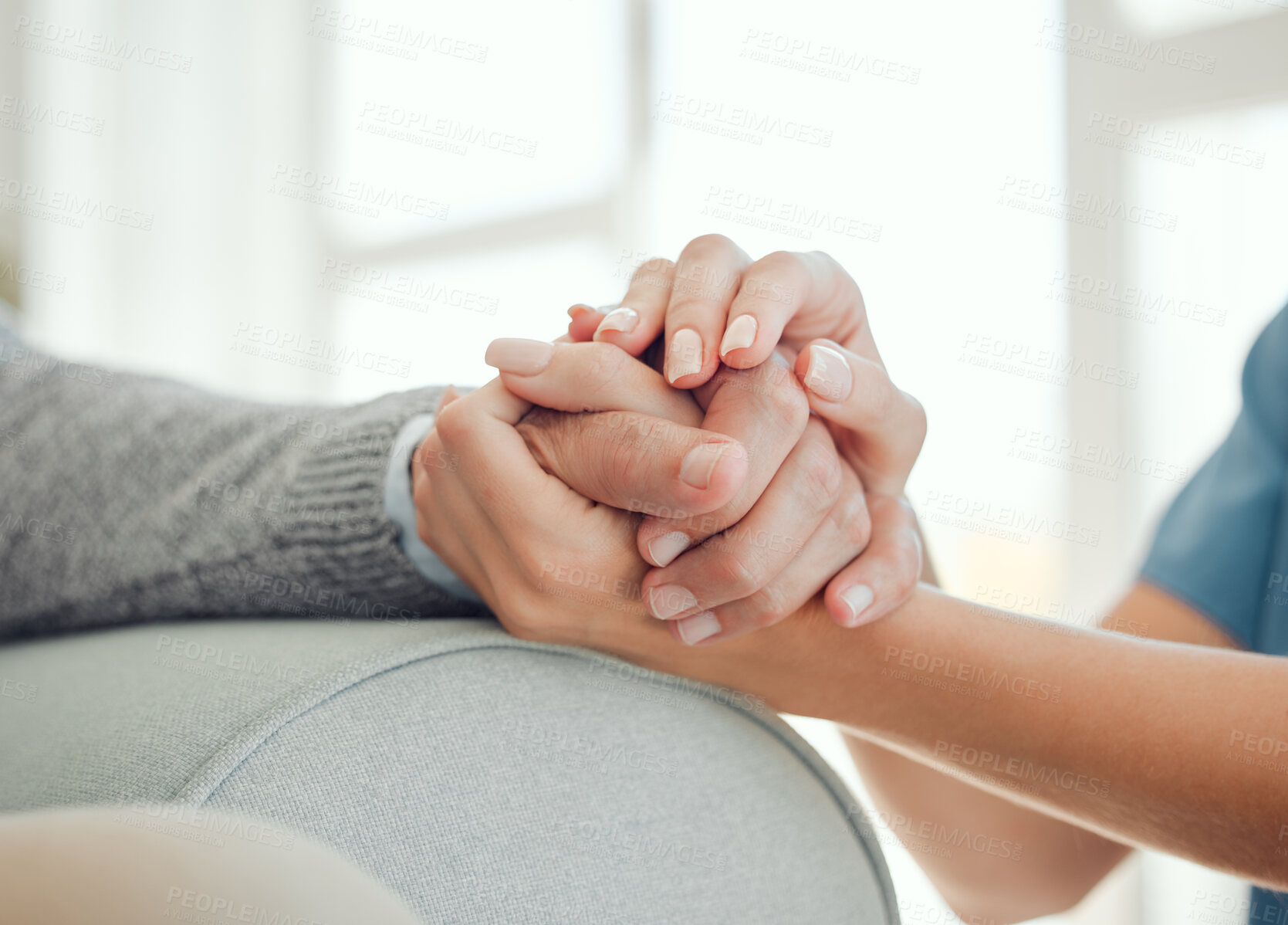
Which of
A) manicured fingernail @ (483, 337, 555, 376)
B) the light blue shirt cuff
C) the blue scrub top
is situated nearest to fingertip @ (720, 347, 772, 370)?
manicured fingernail @ (483, 337, 555, 376)

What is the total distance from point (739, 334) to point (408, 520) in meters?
0.26

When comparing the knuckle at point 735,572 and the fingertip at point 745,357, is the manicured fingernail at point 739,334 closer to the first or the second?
the fingertip at point 745,357

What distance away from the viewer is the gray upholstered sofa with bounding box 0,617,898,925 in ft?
1.15

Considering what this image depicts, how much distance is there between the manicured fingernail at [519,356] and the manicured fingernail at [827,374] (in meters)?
0.15

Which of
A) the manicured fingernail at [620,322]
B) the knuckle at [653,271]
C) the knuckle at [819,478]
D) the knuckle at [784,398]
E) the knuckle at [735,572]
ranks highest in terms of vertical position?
the knuckle at [653,271]

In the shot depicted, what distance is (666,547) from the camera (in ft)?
1.56

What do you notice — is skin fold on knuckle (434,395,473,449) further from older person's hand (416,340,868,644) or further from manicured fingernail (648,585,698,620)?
manicured fingernail (648,585,698,620)

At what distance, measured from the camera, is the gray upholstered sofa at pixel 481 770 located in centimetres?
35

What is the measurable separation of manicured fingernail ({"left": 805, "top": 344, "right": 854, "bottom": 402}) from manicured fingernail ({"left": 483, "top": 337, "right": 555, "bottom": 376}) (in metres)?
0.15

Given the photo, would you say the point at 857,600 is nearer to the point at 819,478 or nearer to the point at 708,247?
the point at 819,478

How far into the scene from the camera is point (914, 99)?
183 centimetres

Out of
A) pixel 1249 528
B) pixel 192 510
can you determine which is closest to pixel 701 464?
pixel 192 510

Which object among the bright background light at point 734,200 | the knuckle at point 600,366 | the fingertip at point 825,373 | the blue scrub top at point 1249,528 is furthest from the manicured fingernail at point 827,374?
the blue scrub top at point 1249,528

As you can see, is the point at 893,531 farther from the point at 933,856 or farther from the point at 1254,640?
the point at 1254,640
